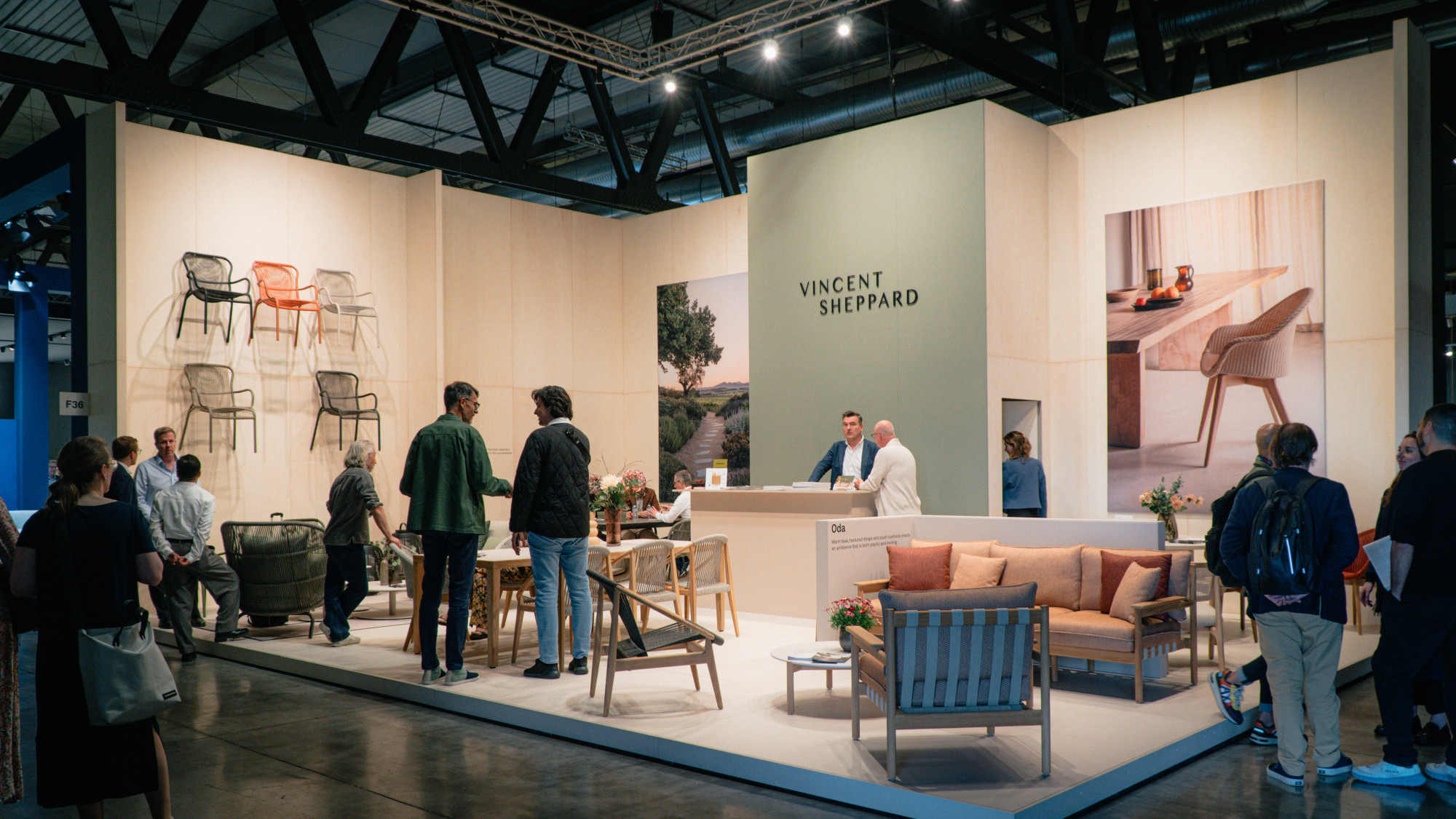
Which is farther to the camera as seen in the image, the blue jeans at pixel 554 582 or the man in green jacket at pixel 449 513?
the blue jeans at pixel 554 582

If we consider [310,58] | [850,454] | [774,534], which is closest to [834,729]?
[774,534]

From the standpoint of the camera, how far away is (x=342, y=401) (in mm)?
10578

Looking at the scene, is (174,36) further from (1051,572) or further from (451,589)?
(1051,572)

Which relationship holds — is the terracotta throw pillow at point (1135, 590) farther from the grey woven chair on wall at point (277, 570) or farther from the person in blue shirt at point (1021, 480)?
the grey woven chair on wall at point (277, 570)

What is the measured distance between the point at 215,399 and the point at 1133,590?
8235 mm

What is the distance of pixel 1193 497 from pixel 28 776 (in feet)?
26.6

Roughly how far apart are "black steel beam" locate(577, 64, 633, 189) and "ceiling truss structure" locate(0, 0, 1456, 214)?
0.03m

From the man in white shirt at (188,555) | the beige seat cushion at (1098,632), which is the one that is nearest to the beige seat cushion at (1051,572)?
the beige seat cushion at (1098,632)

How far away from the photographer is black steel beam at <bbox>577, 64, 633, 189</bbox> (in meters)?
11.2

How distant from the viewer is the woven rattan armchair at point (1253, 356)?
8109 mm

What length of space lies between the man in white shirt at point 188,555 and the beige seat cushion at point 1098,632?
5817mm

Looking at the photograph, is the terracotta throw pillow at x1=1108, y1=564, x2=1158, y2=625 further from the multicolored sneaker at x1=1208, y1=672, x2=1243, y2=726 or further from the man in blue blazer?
the man in blue blazer

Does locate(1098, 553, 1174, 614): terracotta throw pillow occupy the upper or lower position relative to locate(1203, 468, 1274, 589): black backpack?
lower

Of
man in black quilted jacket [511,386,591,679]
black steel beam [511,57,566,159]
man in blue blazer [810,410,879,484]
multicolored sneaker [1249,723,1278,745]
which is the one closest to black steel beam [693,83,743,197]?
black steel beam [511,57,566,159]
